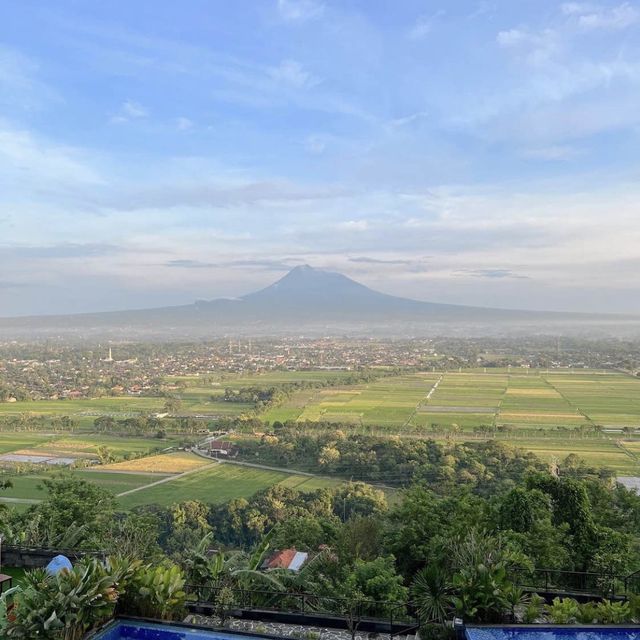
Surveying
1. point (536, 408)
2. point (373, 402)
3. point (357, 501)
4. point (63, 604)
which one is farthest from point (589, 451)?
point (63, 604)

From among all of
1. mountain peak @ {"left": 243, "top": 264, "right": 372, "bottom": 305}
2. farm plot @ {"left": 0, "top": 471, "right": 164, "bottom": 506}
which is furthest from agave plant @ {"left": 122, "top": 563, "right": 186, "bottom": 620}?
mountain peak @ {"left": 243, "top": 264, "right": 372, "bottom": 305}

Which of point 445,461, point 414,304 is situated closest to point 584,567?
point 445,461

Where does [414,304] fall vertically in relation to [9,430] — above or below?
above

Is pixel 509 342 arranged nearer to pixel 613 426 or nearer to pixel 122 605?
pixel 613 426

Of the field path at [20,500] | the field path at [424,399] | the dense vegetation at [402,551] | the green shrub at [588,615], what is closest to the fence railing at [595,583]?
the dense vegetation at [402,551]

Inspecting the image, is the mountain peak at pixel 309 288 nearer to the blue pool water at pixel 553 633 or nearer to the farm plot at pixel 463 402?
the farm plot at pixel 463 402

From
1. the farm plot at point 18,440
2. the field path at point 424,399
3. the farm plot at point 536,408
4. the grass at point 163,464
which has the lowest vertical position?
the farm plot at point 18,440

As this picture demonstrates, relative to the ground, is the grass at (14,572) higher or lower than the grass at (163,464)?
higher
